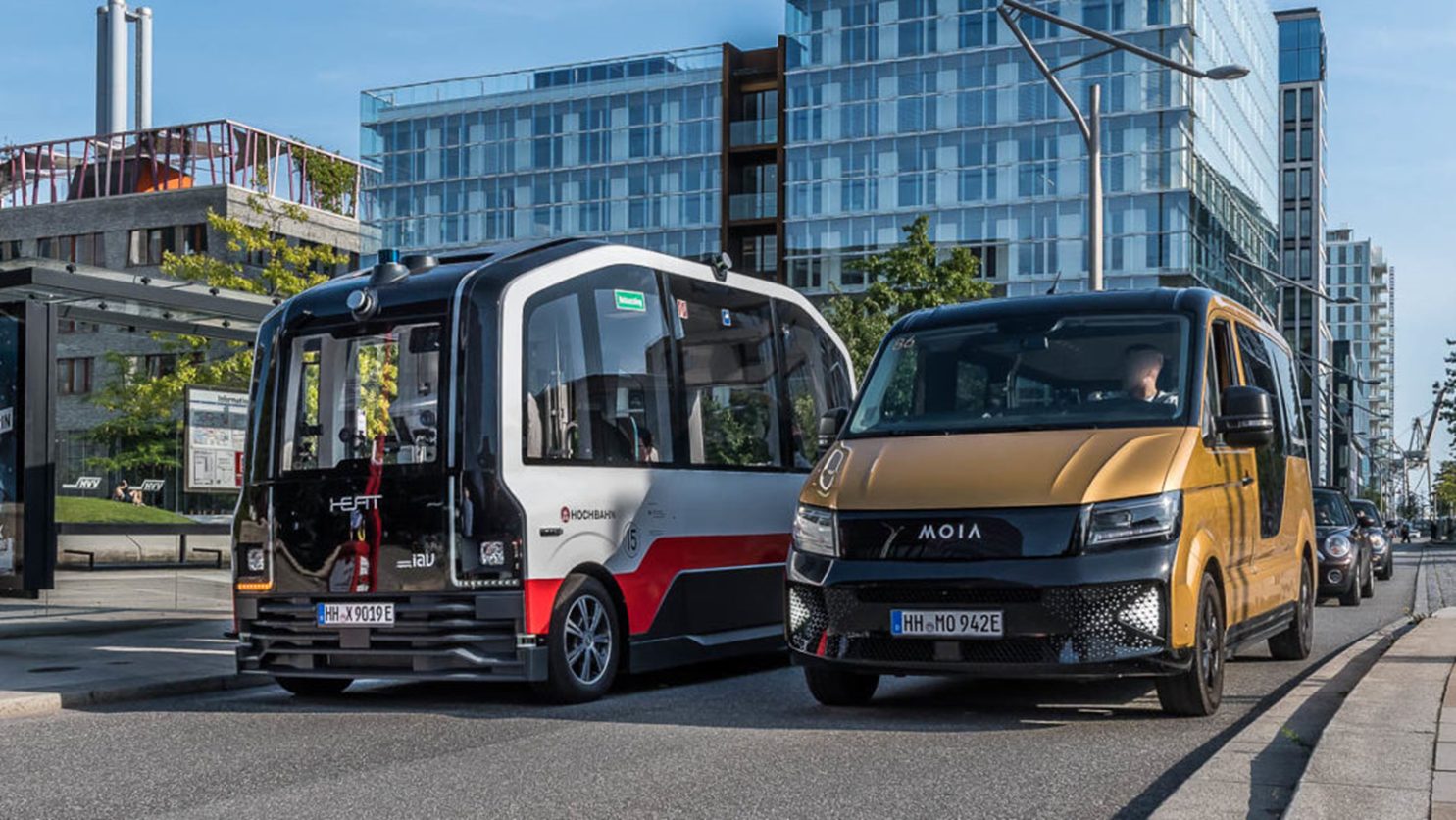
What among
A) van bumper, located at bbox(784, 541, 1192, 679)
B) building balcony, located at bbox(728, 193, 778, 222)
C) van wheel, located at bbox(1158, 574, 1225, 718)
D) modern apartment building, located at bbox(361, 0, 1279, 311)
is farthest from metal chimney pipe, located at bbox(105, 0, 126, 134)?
van wheel, located at bbox(1158, 574, 1225, 718)

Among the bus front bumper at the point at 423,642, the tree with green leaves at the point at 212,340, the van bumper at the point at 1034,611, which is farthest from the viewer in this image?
the tree with green leaves at the point at 212,340

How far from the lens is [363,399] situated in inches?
426

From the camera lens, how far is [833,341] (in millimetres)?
15156

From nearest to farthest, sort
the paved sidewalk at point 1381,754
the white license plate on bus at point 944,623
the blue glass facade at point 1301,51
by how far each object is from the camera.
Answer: the paved sidewalk at point 1381,754 < the white license plate on bus at point 944,623 < the blue glass facade at point 1301,51

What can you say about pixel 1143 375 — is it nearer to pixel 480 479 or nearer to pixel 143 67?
pixel 480 479

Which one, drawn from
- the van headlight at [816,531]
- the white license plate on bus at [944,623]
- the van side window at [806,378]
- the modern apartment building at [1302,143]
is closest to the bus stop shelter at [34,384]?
the van side window at [806,378]

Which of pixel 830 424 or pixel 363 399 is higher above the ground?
pixel 363 399

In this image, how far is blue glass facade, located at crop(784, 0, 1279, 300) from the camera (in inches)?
2702

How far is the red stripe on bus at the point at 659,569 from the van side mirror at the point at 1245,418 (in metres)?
3.21

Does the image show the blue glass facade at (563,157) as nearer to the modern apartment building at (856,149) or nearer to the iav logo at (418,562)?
the modern apartment building at (856,149)

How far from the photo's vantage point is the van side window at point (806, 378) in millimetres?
14125

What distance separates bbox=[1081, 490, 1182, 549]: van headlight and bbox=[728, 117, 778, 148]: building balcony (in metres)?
69.5

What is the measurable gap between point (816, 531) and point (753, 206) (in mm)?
68511

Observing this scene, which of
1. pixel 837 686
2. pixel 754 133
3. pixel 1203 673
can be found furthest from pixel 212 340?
pixel 1203 673
